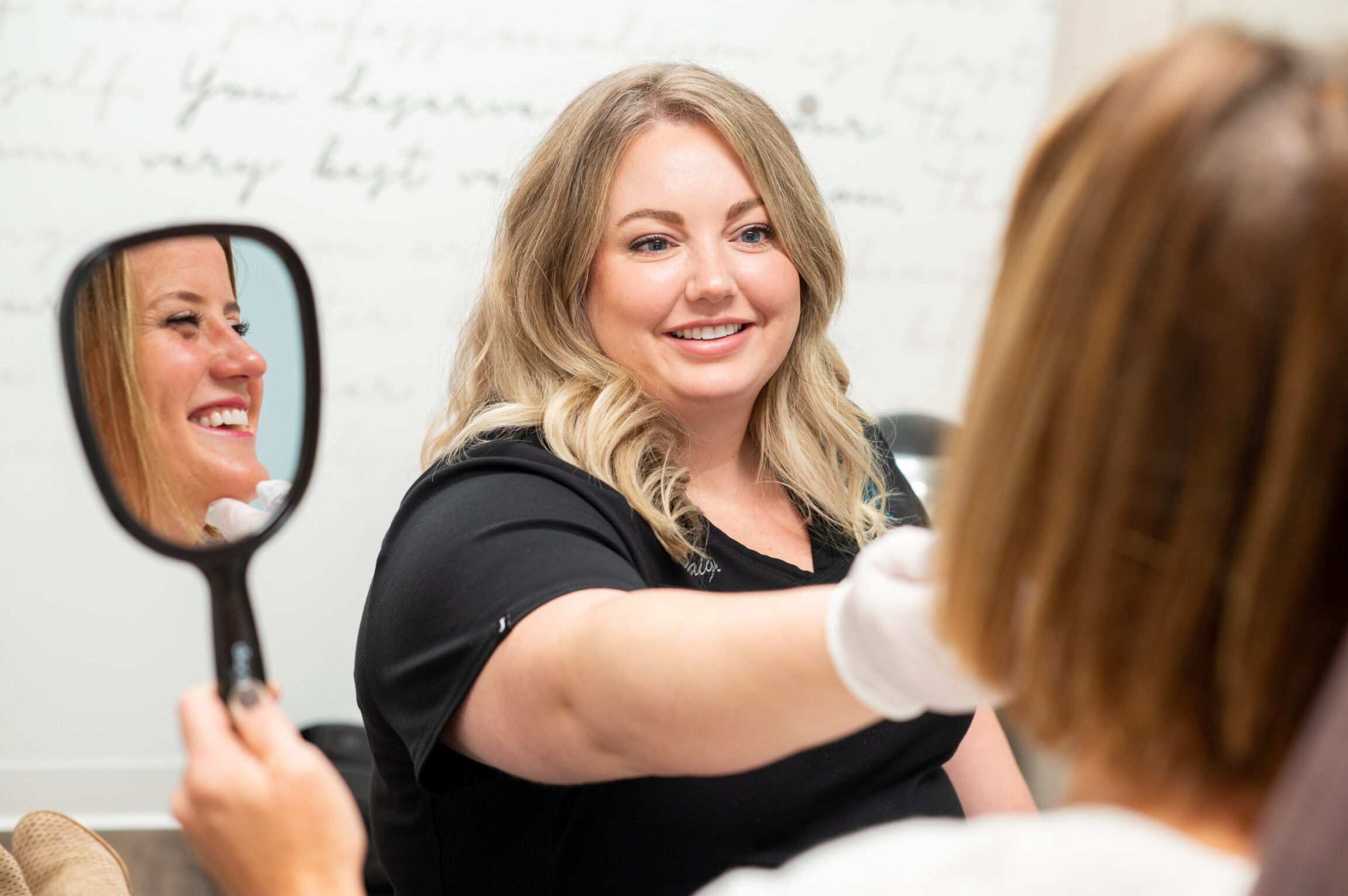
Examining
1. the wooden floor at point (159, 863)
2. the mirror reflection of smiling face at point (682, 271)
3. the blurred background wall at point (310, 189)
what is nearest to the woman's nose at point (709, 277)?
the mirror reflection of smiling face at point (682, 271)

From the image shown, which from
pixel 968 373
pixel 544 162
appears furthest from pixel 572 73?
pixel 968 373

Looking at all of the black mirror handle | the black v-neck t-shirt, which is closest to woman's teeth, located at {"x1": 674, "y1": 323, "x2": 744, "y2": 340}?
the black v-neck t-shirt

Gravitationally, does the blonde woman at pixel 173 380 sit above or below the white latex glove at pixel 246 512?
above

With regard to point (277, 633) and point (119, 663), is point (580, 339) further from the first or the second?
point (119, 663)

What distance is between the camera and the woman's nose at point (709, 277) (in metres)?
1.25

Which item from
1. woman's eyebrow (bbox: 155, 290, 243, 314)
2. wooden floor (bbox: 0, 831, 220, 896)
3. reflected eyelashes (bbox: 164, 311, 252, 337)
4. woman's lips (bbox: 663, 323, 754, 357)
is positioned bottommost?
wooden floor (bbox: 0, 831, 220, 896)

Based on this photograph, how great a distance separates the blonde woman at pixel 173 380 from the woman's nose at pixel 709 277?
0.66 m

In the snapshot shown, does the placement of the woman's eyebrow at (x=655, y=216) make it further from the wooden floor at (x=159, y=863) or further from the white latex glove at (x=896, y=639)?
the wooden floor at (x=159, y=863)

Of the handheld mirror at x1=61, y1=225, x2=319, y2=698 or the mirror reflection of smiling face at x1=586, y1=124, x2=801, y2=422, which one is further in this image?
the mirror reflection of smiling face at x1=586, y1=124, x2=801, y2=422

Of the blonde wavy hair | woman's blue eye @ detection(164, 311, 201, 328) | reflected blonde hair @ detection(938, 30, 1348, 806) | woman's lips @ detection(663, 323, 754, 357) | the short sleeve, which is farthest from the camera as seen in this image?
woman's lips @ detection(663, 323, 754, 357)

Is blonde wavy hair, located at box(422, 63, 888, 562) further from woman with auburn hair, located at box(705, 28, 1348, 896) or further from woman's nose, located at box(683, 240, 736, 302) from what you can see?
woman with auburn hair, located at box(705, 28, 1348, 896)

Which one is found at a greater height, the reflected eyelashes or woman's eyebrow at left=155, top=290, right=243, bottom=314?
woman's eyebrow at left=155, top=290, right=243, bottom=314

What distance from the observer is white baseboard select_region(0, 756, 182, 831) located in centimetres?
218

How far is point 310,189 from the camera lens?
215 cm
